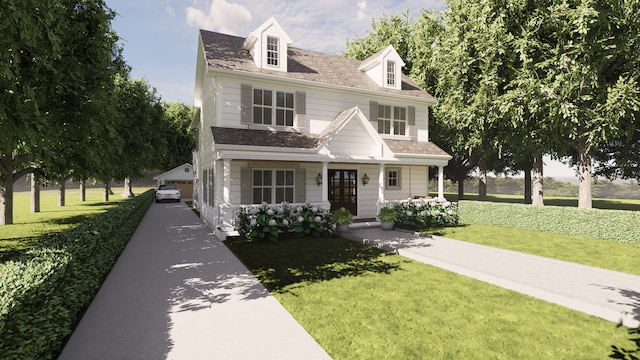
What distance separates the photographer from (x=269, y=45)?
15297 mm

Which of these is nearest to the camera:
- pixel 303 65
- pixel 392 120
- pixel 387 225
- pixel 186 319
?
pixel 186 319

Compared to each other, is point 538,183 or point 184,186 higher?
point 538,183

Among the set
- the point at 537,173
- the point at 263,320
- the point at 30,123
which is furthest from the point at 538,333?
the point at 537,173

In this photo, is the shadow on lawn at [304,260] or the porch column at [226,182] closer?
the shadow on lawn at [304,260]

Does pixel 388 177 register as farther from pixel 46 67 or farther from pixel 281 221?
pixel 46 67

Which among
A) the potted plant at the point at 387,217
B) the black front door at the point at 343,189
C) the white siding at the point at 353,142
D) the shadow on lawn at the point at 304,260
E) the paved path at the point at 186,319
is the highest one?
the white siding at the point at 353,142

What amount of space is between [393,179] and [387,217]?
472 centimetres

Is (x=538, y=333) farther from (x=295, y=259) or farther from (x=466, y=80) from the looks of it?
(x=466, y=80)

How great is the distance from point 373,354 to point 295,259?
5404mm

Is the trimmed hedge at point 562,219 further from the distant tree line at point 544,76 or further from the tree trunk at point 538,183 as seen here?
the tree trunk at point 538,183

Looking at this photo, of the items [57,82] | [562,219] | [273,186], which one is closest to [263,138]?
[273,186]

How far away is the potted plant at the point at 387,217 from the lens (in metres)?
14.4

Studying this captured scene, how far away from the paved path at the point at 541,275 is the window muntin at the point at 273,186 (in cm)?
511

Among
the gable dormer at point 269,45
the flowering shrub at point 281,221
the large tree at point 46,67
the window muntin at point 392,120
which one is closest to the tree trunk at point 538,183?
the window muntin at point 392,120
